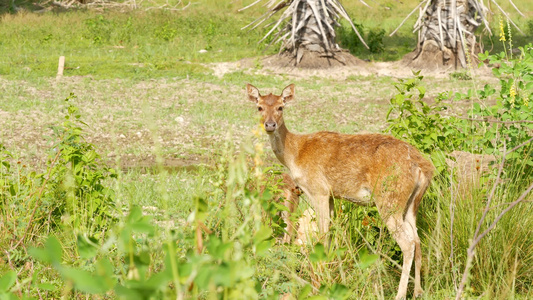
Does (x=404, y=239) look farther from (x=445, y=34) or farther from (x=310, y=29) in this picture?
(x=445, y=34)

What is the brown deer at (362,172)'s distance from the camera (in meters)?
5.31

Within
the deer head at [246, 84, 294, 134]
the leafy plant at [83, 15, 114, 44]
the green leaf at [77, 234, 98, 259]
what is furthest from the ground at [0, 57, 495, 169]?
the green leaf at [77, 234, 98, 259]

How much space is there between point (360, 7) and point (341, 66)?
1430cm

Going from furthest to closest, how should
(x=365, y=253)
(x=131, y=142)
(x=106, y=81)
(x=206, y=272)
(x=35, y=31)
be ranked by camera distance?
(x=35, y=31) < (x=106, y=81) < (x=131, y=142) < (x=365, y=253) < (x=206, y=272)

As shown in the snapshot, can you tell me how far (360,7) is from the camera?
30156 millimetres

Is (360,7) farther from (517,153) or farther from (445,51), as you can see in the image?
(517,153)

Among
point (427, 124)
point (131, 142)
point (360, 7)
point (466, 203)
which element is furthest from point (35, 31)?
point (466, 203)

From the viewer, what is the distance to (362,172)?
571cm

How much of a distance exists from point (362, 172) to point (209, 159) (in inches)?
189

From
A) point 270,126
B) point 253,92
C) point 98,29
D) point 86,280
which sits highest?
point 86,280

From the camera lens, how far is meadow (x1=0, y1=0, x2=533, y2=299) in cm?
266

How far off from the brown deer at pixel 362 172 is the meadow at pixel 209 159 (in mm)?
153

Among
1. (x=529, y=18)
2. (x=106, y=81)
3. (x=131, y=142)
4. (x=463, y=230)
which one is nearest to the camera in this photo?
(x=463, y=230)

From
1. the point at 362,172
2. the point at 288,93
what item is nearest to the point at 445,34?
the point at 288,93
